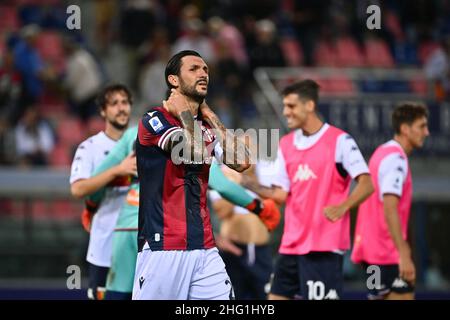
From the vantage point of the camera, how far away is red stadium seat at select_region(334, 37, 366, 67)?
18312mm

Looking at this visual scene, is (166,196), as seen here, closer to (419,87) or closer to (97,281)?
(97,281)

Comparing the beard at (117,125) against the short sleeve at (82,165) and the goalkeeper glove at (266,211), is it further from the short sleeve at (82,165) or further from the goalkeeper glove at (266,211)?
the goalkeeper glove at (266,211)

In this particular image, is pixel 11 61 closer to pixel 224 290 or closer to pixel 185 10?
pixel 185 10

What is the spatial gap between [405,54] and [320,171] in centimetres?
1043

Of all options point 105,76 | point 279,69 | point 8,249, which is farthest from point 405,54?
point 8,249

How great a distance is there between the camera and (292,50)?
59.7ft

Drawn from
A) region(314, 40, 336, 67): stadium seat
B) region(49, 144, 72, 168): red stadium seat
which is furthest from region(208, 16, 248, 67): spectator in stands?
region(49, 144, 72, 168): red stadium seat

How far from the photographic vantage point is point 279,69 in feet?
54.3

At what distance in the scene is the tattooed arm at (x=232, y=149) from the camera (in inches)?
271

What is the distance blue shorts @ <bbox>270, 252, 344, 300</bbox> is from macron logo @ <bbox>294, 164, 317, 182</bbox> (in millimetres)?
637

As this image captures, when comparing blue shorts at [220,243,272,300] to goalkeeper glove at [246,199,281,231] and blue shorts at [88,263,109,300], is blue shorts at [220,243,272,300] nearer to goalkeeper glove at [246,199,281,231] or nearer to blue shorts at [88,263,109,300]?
blue shorts at [88,263,109,300]

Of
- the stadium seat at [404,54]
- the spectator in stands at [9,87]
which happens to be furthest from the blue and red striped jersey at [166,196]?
the stadium seat at [404,54]

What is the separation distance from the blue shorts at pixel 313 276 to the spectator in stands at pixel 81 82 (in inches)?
308

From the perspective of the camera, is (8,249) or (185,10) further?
(185,10)
